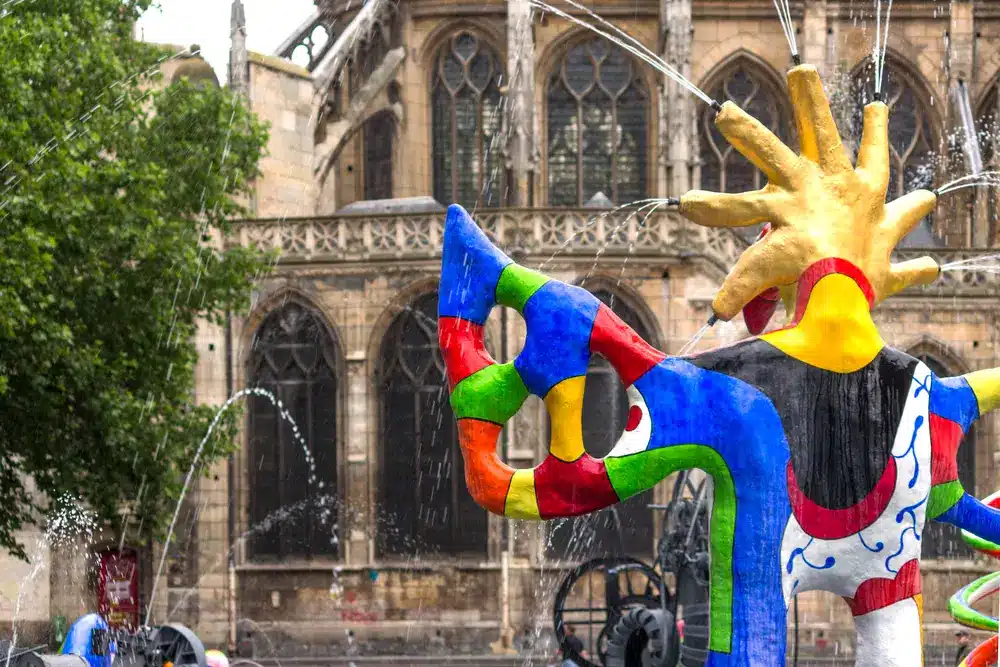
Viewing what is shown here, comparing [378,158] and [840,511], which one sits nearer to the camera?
[840,511]

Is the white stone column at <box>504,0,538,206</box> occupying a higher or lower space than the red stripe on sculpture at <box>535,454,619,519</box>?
higher

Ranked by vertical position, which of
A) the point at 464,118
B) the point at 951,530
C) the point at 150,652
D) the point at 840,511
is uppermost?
the point at 464,118

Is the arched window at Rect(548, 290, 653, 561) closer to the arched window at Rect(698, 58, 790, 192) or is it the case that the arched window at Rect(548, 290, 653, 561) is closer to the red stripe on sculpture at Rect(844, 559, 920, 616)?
the arched window at Rect(698, 58, 790, 192)

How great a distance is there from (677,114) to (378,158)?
647cm

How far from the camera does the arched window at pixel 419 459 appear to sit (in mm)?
30016

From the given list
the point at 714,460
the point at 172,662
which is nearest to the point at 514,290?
the point at 714,460

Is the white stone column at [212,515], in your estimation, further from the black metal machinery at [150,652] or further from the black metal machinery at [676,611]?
the black metal machinery at [676,611]

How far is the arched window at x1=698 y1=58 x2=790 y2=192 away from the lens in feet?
117

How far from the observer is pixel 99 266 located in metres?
23.0

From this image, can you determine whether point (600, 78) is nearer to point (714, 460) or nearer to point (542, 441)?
point (542, 441)

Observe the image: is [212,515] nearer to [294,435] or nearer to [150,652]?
[294,435]

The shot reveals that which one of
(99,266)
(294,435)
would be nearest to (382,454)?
(294,435)

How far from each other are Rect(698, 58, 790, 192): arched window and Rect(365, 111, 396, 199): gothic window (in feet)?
19.1

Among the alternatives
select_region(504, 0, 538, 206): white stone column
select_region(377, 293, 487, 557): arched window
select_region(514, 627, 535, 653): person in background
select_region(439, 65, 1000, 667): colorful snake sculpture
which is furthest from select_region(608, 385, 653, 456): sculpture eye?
select_region(504, 0, 538, 206): white stone column
